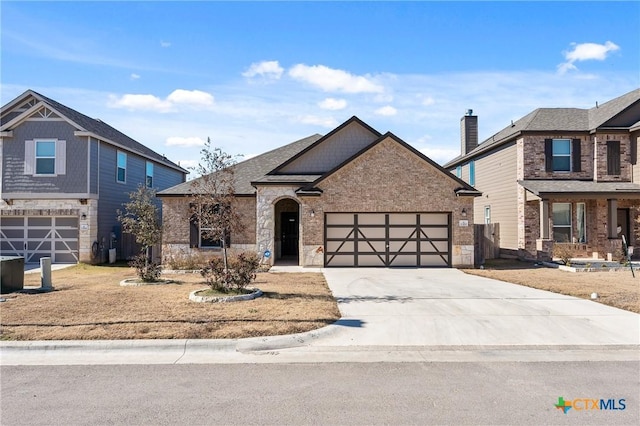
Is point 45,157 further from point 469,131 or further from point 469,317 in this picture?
point 469,131

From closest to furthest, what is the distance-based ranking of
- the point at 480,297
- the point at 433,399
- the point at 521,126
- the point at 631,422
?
1. the point at 631,422
2. the point at 433,399
3. the point at 480,297
4. the point at 521,126

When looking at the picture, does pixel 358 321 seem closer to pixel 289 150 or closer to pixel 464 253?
pixel 464 253

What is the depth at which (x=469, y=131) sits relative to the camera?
28.9m

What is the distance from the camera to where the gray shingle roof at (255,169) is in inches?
763

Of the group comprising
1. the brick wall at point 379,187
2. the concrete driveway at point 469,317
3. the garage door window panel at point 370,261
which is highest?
the brick wall at point 379,187

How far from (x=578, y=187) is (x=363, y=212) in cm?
1089

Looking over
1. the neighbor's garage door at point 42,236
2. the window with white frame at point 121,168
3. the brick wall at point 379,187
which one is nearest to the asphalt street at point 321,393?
the brick wall at point 379,187

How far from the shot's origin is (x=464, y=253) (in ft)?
60.5

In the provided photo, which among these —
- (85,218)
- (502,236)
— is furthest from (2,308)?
(502,236)

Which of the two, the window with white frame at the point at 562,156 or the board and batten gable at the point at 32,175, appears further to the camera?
the window with white frame at the point at 562,156

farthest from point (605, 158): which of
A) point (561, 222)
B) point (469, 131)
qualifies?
point (469, 131)

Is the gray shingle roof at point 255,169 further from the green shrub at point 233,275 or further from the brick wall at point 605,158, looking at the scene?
the brick wall at point 605,158

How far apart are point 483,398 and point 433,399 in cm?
63

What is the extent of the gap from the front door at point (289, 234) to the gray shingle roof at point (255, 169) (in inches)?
120
